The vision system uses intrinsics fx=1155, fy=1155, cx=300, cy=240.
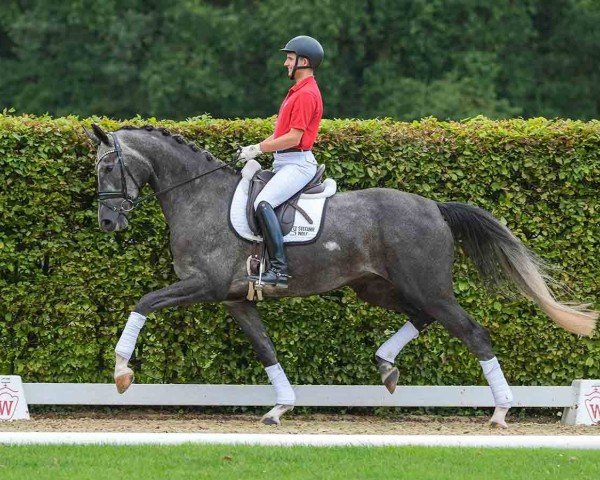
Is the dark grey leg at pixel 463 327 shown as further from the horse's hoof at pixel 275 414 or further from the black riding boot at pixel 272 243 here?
the horse's hoof at pixel 275 414

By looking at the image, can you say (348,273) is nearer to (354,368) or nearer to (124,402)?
(354,368)

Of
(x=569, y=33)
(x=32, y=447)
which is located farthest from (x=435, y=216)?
(x=569, y=33)

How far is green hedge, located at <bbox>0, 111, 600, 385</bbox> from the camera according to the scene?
9.81 meters

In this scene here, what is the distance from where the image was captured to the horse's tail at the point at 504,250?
930 centimetres

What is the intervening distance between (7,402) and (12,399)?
0.15 ft

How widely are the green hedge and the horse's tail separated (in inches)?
28.0

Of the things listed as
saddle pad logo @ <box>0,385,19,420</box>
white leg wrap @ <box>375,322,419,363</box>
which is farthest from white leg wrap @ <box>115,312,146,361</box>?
white leg wrap @ <box>375,322,419,363</box>

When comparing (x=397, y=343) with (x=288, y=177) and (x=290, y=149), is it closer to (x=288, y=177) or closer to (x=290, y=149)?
(x=288, y=177)

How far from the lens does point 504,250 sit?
940 centimetres

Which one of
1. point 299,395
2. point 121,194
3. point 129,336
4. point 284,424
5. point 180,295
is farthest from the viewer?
point 299,395

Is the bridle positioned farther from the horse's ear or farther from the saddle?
the saddle

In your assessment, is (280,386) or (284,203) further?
(280,386)

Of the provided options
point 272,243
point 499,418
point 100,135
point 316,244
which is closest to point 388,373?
point 499,418

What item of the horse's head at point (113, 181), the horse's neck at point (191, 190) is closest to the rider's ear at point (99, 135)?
the horse's head at point (113, 181)
